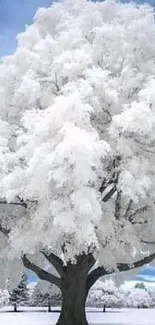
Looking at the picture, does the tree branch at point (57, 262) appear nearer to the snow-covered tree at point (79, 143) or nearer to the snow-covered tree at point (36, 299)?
the snow-covered tree at point (79, 143)

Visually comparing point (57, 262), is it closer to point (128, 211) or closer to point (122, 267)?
point (122, 267)

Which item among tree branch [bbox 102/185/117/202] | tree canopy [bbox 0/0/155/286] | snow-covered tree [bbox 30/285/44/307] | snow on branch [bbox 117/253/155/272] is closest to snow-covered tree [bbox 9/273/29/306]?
snow-covered tree [bbox 30/285/44/307]

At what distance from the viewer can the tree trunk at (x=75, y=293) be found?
1039 centimetres

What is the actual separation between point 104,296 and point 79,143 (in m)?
17.1

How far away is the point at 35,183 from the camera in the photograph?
820 centimetres

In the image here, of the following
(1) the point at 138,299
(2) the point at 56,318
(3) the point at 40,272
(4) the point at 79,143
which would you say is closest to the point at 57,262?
(3) the point at 40,272

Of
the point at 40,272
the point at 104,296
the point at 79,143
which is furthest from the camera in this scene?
the point at 104,296

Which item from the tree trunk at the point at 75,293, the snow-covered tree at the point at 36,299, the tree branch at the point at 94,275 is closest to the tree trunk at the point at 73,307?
the tree trunk at the point at 75,293

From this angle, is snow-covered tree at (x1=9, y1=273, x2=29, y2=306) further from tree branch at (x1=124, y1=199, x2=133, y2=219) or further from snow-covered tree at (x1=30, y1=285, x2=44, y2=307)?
tree branch at (x1=124, y1=199, x2=133, y2=219)

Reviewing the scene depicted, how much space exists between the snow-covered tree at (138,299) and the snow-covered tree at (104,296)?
17.4 inches

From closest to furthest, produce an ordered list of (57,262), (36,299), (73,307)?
(73,307) → (57,262) → (36,299)

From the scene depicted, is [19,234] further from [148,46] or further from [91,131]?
[148,46]

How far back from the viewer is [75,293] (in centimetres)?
1044

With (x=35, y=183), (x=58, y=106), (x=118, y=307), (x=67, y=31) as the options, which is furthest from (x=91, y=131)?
(x=118, y=307)
